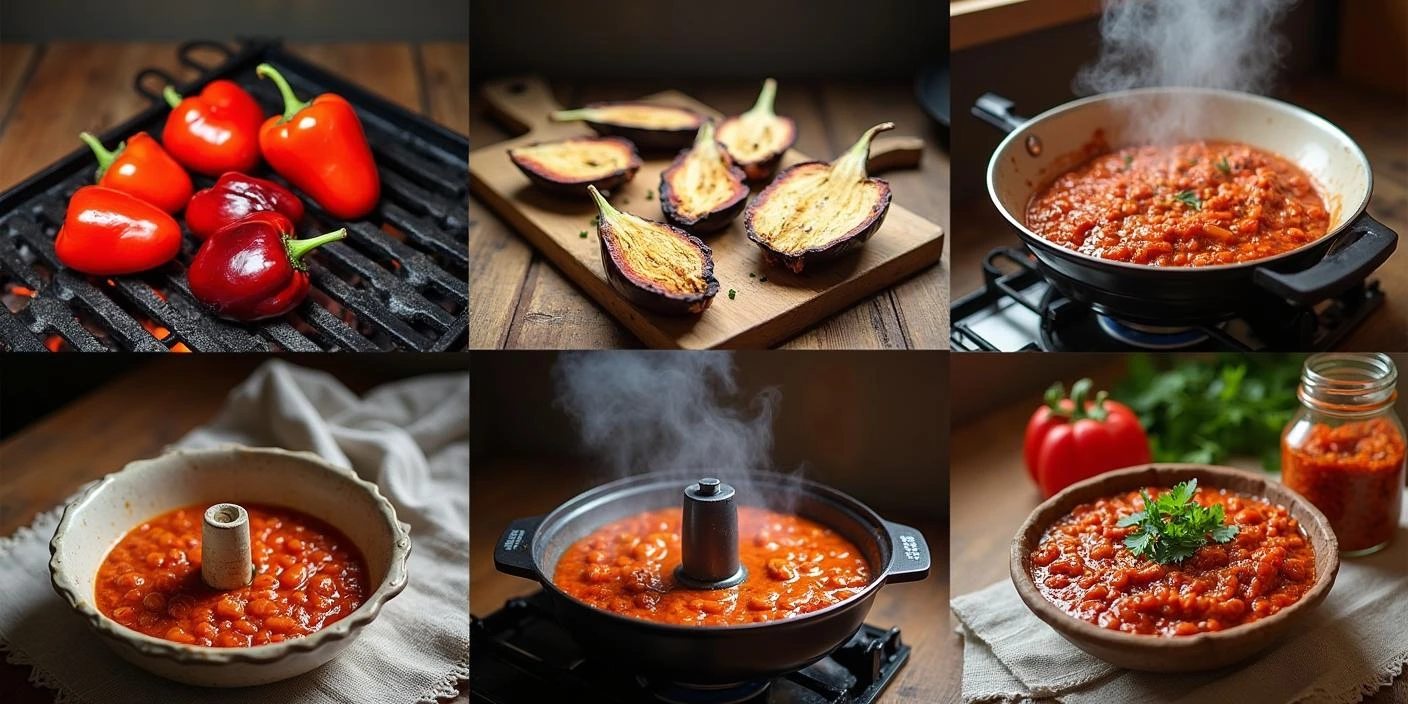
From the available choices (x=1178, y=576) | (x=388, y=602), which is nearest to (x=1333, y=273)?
(x=1178, y=576)

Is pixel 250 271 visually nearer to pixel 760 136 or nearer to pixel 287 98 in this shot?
pixel 287 98

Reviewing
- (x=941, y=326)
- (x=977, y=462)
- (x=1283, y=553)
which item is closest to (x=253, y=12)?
(x=941, y=326)

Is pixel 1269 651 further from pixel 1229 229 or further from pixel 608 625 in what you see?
pixel 608 625

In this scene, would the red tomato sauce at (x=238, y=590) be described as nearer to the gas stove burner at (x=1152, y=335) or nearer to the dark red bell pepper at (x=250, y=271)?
the dark red bell pepper at (x=250, y=271)

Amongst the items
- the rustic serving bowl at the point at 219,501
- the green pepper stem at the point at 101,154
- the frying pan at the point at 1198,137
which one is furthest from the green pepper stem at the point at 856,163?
the green pepper stem at the point at 101,154

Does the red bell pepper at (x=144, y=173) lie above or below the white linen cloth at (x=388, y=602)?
above

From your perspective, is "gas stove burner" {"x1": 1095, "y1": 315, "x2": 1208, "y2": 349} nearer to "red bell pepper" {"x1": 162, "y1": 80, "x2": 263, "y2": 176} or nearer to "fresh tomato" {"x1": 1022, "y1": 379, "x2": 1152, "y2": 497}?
"fresh tomato" {"x1": 1022, "y1": 379, "x2": 1152, "y2": 497}

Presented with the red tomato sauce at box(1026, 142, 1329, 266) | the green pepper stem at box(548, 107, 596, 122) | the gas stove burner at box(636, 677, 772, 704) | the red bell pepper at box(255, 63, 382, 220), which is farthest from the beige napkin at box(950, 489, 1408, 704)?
the red bell pepper at box(255, 63, 382, 220)
